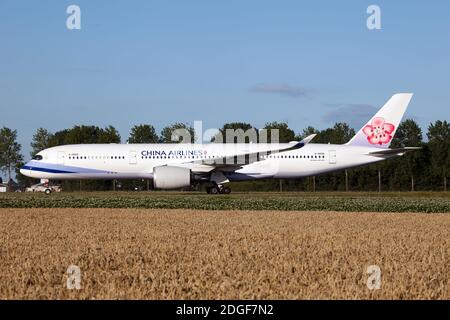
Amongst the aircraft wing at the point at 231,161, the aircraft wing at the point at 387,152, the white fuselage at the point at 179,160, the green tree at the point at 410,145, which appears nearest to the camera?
the aircraft wing at the point at 231,161

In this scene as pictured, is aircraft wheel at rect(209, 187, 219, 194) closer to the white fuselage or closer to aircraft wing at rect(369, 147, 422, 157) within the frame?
the white fuselage

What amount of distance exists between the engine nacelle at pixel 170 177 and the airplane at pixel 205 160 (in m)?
2.23

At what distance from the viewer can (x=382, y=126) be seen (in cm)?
5306

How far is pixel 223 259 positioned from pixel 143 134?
92004 mm

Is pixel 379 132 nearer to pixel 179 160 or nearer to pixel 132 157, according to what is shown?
pixel 179 160

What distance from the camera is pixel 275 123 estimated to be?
340 feet

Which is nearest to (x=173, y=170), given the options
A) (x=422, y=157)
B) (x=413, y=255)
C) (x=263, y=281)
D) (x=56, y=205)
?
(x=56, y=205)

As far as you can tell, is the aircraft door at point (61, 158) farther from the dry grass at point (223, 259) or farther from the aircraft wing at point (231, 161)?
the dry grass at point (223, 259)

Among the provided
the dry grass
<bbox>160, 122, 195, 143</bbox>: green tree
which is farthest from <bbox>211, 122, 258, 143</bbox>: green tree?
the dry grass

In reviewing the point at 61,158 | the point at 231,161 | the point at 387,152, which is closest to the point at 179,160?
the point at 231,161

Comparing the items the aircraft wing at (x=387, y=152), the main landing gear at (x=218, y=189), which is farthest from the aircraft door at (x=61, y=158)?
the aircraft wing at (x=387, y=152)

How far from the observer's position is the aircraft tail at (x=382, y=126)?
53.1 m

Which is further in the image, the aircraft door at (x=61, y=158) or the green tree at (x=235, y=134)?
the green tree at (x=235, y=134)
